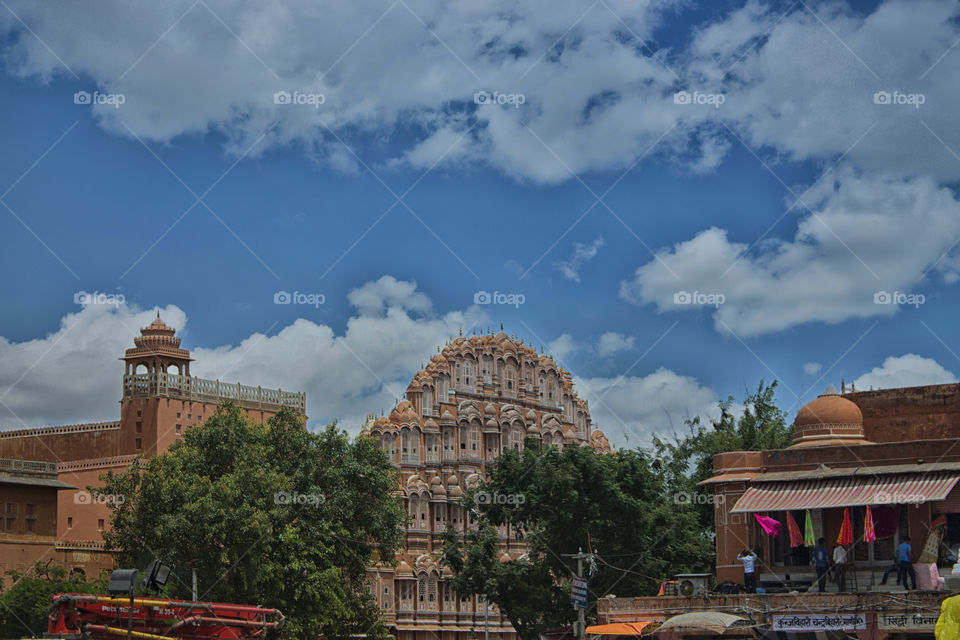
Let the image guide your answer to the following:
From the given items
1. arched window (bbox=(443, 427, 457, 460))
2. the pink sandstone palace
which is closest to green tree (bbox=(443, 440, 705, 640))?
the pink sandstone palace

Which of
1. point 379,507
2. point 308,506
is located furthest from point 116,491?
point 379,507

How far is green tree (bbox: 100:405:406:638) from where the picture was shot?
39.3m

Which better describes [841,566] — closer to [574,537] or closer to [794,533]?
[794,533]

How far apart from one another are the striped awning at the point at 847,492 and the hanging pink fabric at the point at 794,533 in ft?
2.01

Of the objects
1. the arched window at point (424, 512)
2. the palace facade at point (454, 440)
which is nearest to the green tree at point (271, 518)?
the palace facade at point (454, 440)

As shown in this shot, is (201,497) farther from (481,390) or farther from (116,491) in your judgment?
(481,390)

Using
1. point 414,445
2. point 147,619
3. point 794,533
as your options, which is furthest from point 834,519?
point 414,445

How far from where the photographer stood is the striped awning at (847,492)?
27984 millimetres

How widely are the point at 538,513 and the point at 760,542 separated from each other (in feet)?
38.5

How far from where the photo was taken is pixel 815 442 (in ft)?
108

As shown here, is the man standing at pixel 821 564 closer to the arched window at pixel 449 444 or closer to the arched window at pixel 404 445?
the arched window at pixel 404 445

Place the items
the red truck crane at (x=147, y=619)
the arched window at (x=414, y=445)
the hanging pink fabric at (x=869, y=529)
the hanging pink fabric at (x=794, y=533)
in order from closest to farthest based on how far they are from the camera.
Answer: the red truck crane at (x=147, y=619)
the hanging pink fabric at (x=869, y=529)
the hanging pink fabric at (x=794, y=533)
the arched window at (x=414, y=445)

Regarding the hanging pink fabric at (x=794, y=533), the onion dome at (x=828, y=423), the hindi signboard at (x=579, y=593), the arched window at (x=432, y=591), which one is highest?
the onion dome at (x=828, y=423)

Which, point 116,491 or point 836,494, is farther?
point 116,491
